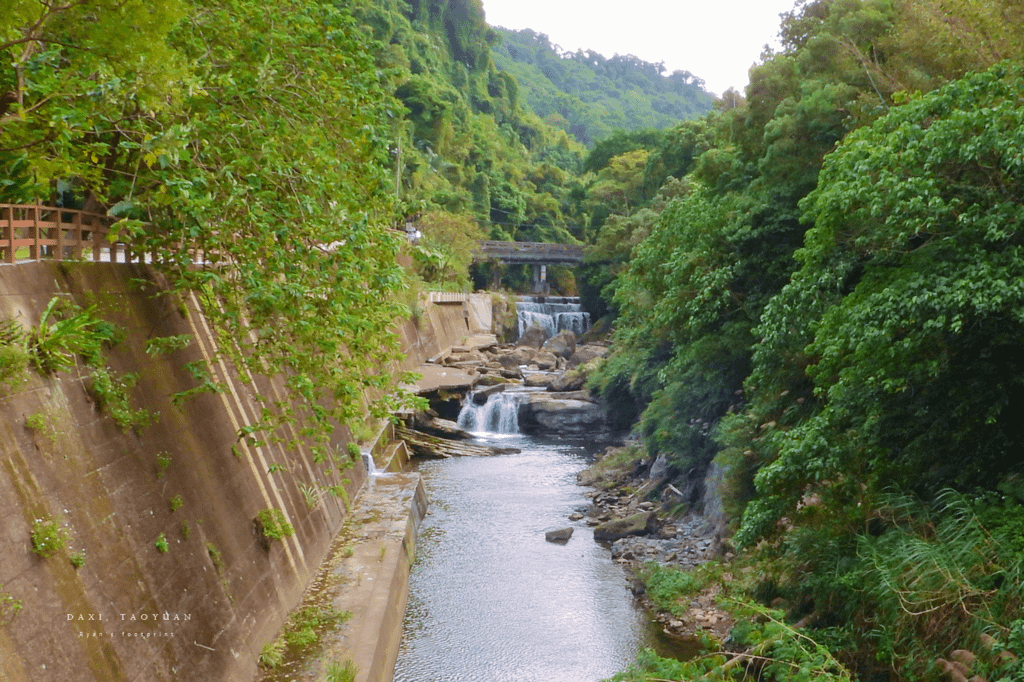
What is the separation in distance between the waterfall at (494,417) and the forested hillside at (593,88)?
306 feet

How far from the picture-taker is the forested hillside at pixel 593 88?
11862 cm

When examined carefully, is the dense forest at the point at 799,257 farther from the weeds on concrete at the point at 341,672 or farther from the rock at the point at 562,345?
the rock at the point at 562,345

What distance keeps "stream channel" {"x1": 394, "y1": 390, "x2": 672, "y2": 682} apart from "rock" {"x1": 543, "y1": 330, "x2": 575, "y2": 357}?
16.8m

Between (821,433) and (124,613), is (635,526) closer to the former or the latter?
(821,433)

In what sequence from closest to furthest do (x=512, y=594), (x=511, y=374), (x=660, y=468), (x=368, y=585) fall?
(x=368, y=585)
(x=512, y=594)
(x=660, y=468)
(x=511, y=374)

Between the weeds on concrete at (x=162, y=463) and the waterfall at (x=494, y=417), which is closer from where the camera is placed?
the weeds on concrete at (x=162, y=463)

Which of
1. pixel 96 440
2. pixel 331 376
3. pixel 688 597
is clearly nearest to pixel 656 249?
pixel 688 597

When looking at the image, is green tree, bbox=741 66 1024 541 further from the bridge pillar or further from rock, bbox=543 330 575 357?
the bridge pillar

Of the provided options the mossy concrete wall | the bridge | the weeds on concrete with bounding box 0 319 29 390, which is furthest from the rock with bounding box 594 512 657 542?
the bridge

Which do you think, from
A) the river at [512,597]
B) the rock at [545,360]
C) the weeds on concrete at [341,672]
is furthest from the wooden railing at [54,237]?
the rock at [545,360]

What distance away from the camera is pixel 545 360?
3394 cm

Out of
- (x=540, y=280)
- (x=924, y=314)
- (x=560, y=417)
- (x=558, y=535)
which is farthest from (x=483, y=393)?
(x=540, y=280)

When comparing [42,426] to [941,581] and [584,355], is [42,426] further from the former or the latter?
[584,355]

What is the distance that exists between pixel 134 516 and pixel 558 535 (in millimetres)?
10030
